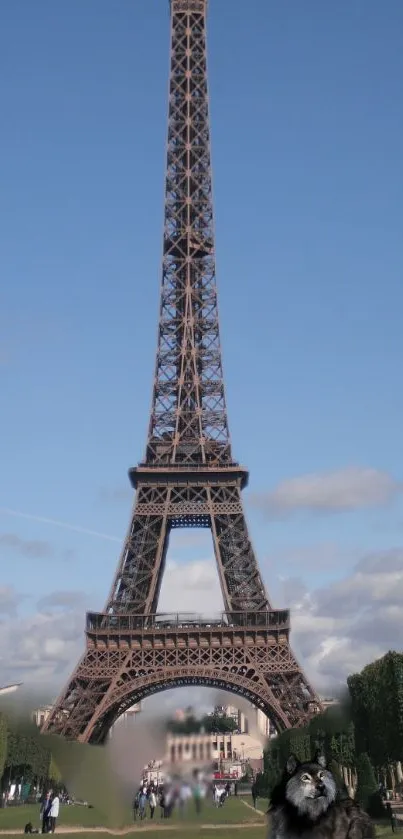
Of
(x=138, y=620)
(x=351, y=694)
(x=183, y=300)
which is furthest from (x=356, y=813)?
(x=183, y=300)

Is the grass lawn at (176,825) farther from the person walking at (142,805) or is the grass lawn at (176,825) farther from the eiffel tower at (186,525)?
the eiffel tower at (186,525)

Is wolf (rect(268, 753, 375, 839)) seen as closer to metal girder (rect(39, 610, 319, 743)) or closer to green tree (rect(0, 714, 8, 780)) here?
green tree (rect(0, 714, 8, 780))

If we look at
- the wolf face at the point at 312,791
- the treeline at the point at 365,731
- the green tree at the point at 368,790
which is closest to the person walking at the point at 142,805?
the treeline at the point at 365,731

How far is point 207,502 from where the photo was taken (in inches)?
3125

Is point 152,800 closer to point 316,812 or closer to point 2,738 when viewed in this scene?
point 316,812

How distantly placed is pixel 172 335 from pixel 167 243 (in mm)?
8604

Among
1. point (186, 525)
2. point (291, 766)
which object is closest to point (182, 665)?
point (186, 525)

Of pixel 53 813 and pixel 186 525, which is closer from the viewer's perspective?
pixel 53 813

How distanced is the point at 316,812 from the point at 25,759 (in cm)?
7336

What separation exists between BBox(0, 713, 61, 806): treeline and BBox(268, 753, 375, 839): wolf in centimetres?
5335

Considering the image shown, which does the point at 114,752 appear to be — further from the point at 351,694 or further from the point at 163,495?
the point at 163,495

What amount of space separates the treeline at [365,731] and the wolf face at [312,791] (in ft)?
107

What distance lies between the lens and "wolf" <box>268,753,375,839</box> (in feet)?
42.4

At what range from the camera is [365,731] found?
58.5m
